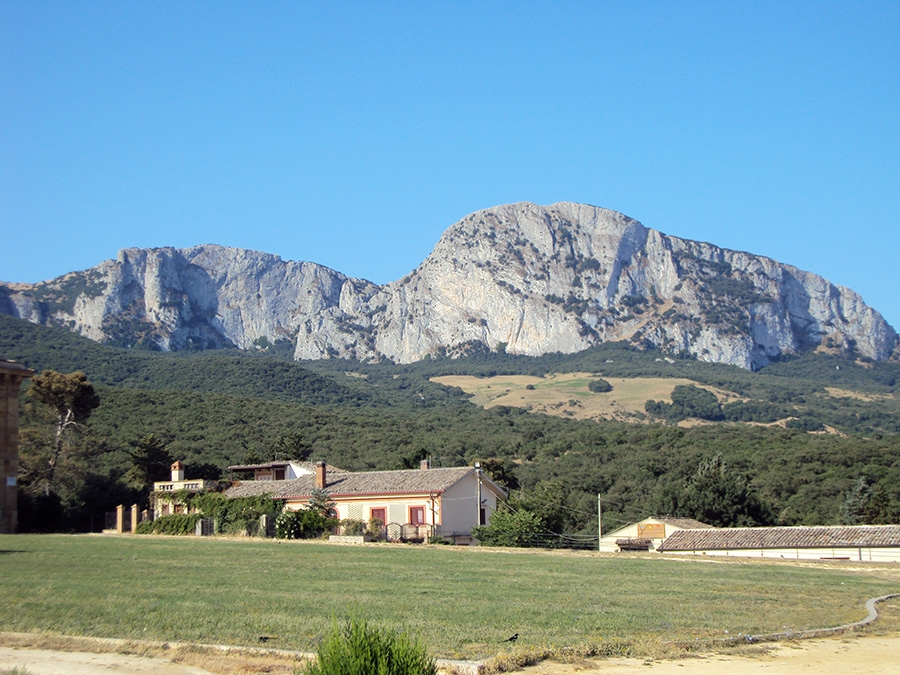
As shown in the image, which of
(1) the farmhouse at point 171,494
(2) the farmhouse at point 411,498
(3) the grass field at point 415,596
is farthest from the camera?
(1) the farmhouse at point 171,494

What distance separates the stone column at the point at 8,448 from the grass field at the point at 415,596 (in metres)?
11.6

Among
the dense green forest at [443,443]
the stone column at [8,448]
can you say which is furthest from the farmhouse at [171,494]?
the stone column at [8,448]

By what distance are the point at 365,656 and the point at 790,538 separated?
35478 millimetres

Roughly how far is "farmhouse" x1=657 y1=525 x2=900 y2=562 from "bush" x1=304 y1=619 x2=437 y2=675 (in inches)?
1312

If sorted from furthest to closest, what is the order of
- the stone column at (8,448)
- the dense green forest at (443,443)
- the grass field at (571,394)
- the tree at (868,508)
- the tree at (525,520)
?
the grass field at (571,394), the dense green forest at (443,443), the tree at (868,508), the stone column at (8,448), the tree at (525,520)

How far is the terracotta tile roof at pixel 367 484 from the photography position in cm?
4253

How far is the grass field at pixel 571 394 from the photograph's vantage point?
148m

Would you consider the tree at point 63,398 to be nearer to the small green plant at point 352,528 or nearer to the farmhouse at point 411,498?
the farmhouse at point 411,498

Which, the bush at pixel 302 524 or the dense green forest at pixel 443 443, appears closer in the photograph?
the bush at pixel 302 524

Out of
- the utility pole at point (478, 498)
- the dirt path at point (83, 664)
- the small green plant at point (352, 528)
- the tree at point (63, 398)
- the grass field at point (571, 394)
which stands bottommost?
the dirt path at point (83, 664)

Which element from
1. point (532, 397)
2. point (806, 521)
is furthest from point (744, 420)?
point (806, 521)

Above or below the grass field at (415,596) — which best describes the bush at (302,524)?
above

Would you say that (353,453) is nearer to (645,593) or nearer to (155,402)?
(155,402)

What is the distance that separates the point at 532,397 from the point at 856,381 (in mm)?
74410
